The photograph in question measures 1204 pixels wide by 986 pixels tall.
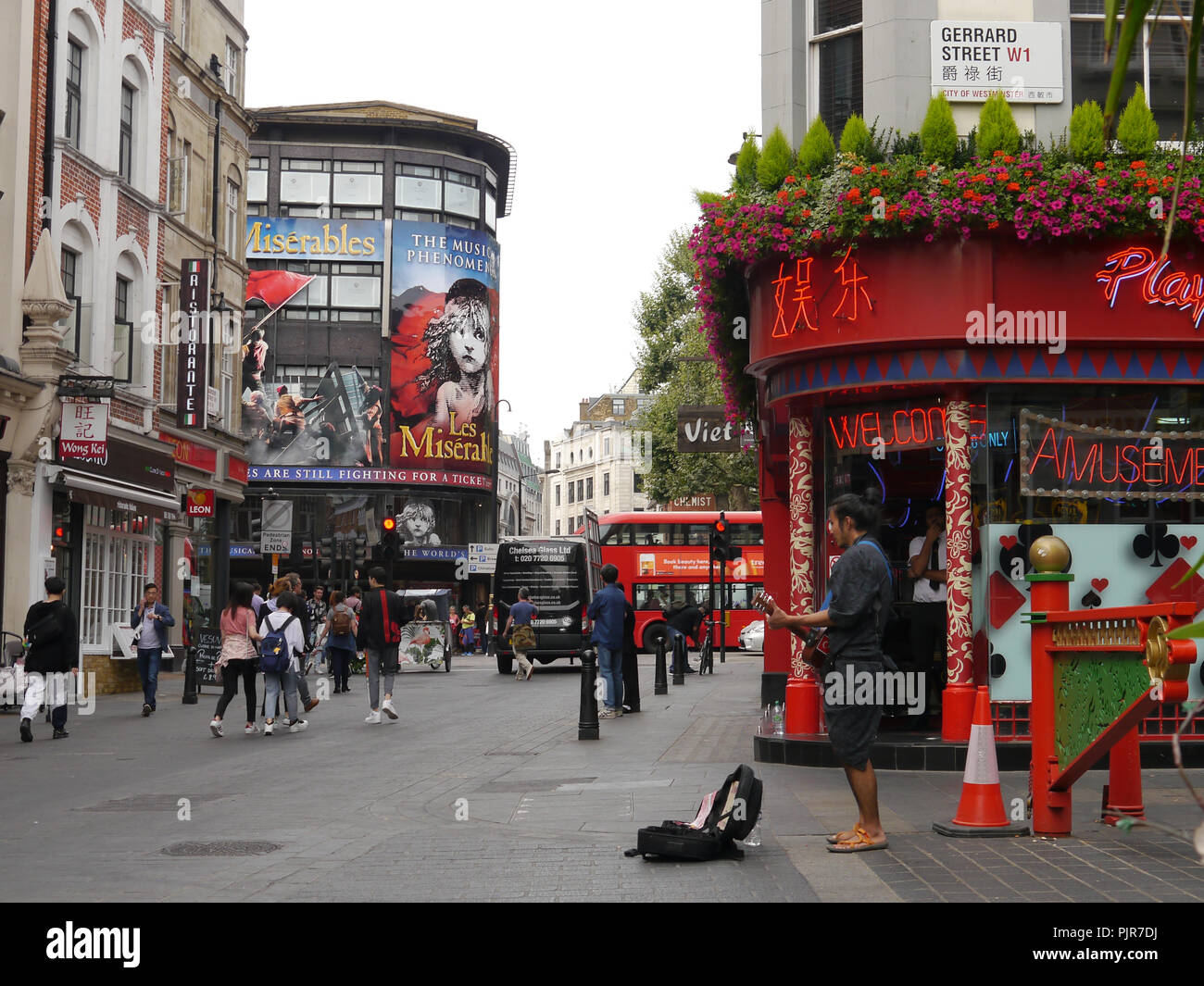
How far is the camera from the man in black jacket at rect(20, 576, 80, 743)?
16.0 metres

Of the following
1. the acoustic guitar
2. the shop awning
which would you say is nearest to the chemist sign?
the acoustic guitar

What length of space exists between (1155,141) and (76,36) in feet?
65.5

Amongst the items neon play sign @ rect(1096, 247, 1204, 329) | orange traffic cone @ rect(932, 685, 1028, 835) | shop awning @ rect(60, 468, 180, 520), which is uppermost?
neon play sign @ rect(1096, 247, 1204, 329)

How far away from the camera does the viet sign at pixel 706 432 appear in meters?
20.6

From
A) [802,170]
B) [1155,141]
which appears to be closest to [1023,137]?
[1155,141]

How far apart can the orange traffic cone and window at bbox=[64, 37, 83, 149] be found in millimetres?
21528

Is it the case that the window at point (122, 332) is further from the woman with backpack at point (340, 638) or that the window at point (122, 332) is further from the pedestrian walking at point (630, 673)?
the pedestrian walking at point (630, 673)

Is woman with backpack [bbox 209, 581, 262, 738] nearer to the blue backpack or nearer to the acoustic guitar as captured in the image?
the blue backpack

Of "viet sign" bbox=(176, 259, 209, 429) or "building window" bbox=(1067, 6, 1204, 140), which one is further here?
"viet sign" bbox=(176, 259, 209, 429)

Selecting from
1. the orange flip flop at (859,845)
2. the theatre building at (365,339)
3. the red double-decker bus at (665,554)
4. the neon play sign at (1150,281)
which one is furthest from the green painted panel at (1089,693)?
the theatre building at (365,339)

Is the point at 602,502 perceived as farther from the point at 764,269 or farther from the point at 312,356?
the point at 764,269

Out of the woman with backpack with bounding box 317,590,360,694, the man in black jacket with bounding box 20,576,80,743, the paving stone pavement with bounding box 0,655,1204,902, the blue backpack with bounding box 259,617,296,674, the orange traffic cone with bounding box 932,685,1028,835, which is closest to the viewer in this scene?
the paving stone pavement with bounding box 0,655,1204,902

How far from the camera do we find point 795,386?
41.8 feet
